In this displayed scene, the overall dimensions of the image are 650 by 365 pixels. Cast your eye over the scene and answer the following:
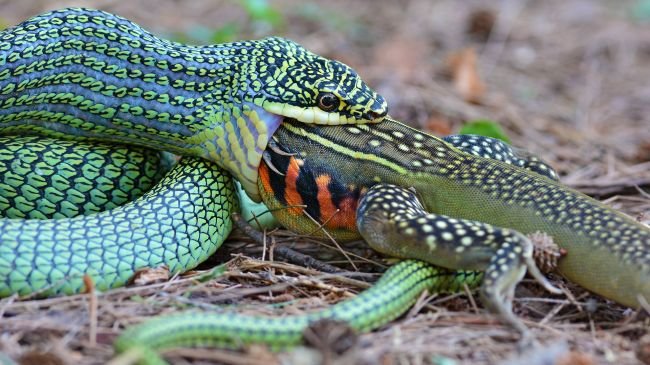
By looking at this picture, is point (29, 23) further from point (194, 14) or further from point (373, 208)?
point (194, 14)

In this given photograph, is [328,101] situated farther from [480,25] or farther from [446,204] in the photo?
[480,25]

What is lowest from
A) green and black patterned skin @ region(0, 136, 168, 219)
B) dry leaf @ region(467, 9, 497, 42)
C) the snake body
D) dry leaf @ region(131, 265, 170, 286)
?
dry leaf @ region(131, 265, 170, 286)

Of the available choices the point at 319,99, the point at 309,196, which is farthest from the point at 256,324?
the point at 319,99

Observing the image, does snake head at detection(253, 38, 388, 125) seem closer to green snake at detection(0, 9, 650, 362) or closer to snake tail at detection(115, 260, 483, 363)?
green snake at detection(0, 9, 650, 362)

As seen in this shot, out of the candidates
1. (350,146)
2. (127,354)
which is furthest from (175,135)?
(127,354)

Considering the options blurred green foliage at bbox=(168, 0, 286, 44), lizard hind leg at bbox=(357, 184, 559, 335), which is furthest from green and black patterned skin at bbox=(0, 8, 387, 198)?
blurred green foliage at bbox=(168, 0, 286, 44)
